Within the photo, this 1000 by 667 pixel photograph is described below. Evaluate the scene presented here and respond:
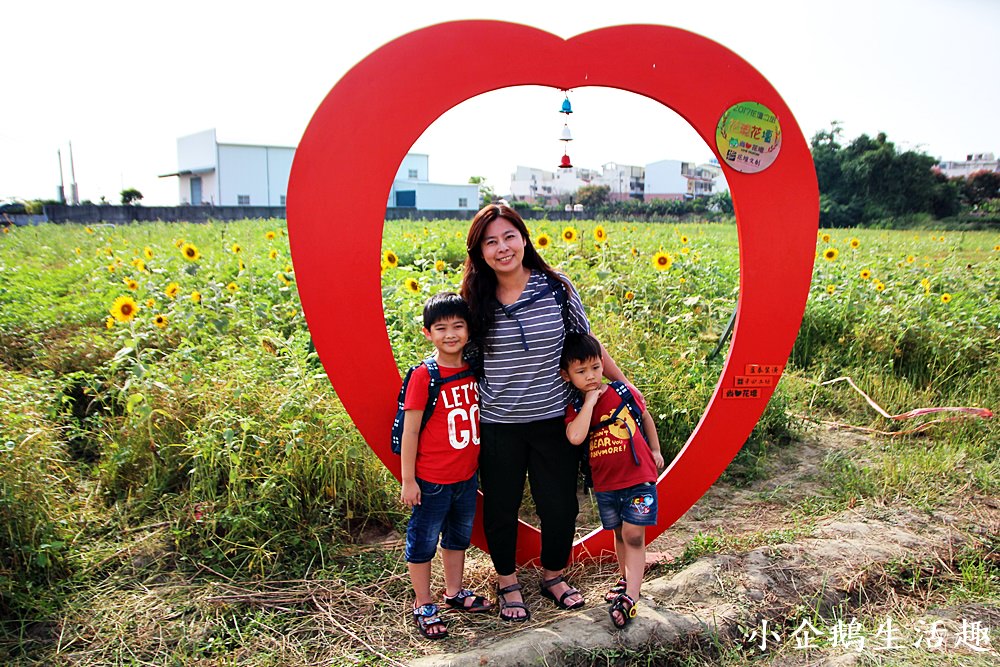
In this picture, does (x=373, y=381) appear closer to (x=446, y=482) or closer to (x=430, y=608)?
(x=446, y=482)

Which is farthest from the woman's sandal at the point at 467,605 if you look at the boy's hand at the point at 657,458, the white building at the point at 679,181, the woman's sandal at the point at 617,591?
the white building at the point at 679,181

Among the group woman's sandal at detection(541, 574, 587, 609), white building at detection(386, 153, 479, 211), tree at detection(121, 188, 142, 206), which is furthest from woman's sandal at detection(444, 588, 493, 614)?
tree at detection(121, 188, 142, 206)

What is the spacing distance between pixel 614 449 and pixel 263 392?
Answer: 1.62 m

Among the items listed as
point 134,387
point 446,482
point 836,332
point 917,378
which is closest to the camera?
point 446,482

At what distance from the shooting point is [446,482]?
7.72 feet

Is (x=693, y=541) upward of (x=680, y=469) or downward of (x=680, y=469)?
downward

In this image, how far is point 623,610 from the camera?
236cm

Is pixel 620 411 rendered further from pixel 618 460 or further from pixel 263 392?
pixel 263 392

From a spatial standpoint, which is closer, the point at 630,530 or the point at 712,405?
the point at 630,530

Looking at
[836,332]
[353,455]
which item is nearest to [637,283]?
[836,332]

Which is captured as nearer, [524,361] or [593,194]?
[524,361]

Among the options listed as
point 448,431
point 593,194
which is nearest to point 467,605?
point 448,431

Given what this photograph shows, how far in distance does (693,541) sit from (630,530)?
2.37 ft

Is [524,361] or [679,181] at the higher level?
[679,181]
